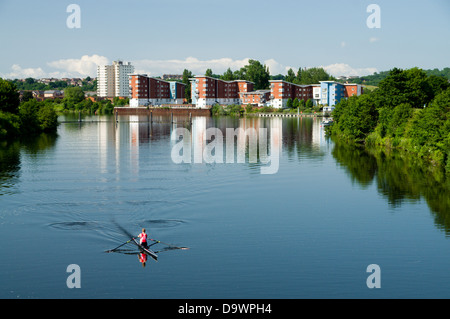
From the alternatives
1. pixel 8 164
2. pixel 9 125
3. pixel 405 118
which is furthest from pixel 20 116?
pixel 405 118

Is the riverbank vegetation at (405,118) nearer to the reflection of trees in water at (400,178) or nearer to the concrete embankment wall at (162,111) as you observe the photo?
the reflection of trees in water at (400,178)

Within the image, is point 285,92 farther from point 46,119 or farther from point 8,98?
point 8,98

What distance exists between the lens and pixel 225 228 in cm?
2369

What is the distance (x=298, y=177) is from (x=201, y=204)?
1098 centimetres

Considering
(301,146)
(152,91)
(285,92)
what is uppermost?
(152,91)

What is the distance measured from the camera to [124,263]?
19.5 metres

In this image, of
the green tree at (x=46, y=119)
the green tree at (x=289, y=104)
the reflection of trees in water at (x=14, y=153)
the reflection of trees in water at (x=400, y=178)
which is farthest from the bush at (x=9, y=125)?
the green tree at (x=289, y=104)

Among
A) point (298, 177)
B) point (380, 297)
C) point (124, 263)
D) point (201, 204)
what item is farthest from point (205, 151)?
point (380, 297)

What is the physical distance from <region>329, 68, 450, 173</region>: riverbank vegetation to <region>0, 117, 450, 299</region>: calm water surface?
10.2ft

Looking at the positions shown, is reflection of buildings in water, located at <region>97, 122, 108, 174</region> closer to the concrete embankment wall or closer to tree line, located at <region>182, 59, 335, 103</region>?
the concrete embankment wall

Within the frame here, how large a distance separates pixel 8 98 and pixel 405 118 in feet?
152

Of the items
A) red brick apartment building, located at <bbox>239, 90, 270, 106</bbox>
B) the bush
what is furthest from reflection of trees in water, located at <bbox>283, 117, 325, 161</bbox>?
red brick apartment building, located at <bbox>239, 90, 270, 106</bbox>

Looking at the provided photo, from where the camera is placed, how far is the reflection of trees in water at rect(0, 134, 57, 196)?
33.2 metres

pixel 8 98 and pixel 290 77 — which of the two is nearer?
pixel 8 98
